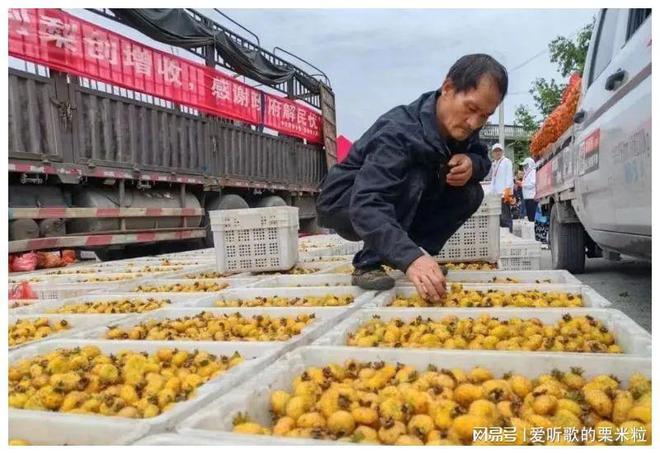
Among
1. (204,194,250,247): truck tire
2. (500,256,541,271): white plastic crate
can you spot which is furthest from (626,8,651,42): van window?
(204,194,250,247): truck tire

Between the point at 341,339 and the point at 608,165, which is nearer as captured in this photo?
the point at 341,339

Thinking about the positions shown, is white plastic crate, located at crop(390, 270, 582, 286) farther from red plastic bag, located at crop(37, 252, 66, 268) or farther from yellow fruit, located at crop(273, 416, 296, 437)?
red plastic bag, located at crop(37, 252, 66, 268)

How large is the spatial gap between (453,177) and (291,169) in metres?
9.45

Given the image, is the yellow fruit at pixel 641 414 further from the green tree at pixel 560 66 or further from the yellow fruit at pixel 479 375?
the green tree at pixel 560 66

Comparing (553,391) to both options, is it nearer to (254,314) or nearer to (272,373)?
(272,373)

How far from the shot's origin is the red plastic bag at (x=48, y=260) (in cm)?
606

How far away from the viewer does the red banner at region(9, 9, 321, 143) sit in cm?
629

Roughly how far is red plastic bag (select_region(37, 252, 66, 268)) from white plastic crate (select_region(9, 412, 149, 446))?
16.9 feet

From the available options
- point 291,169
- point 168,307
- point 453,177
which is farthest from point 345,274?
point 291,169

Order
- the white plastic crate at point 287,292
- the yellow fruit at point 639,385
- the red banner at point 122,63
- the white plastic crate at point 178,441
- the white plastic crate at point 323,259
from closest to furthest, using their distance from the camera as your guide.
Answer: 1. the white plastic crate at point 178,441
2. the yellow fruit at point 639,385
3. the white plastic crate at point 287,292
4. the white plastic crate at point 323,259
5. the red banner at point 122,63

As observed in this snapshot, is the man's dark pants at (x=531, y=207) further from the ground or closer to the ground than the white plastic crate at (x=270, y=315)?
further from the ground

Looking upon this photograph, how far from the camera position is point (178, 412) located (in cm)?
136

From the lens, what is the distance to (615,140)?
10.0ft

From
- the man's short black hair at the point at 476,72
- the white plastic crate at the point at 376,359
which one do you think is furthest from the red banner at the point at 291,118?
the white plastic crate at the point at 376,359
